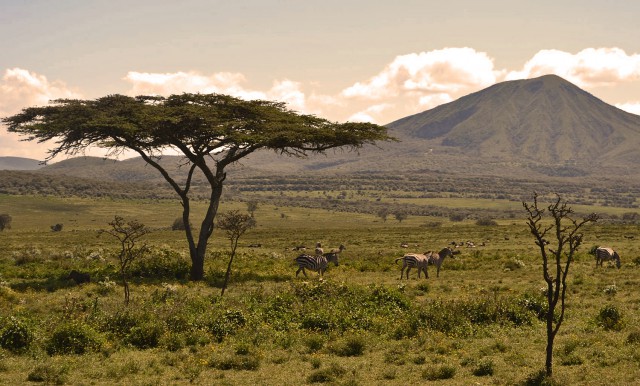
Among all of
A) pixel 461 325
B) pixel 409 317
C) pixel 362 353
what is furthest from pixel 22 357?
pixel 461 325

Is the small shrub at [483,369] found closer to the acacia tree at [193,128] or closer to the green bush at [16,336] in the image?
the green bush at [16,336]

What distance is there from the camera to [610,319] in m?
20.2

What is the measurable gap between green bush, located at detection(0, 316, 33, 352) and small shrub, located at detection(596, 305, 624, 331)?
62.9ft

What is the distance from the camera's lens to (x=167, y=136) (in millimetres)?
35781

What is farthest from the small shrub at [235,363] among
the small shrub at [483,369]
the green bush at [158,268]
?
the green bush at [158,268]

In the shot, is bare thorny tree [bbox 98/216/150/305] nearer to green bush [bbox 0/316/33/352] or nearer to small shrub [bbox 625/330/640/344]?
green bush [bbox 0/316/33/352]

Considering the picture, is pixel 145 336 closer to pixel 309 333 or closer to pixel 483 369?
pixel 309 333

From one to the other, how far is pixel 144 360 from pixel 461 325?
10883 mm

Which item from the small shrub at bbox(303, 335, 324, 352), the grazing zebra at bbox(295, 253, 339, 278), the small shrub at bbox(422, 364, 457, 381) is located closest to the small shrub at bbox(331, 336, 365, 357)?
the small shrub at bbox(303, 335, 324, 352)

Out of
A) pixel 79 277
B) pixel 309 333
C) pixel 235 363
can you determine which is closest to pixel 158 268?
pixel 79 277

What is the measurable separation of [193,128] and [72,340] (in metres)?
19.4

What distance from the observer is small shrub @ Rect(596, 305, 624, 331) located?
1981 cm

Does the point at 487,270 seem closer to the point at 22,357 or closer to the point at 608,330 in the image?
the point at 608,330

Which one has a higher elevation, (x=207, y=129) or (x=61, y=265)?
(x=207, y=129)
